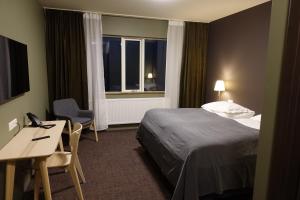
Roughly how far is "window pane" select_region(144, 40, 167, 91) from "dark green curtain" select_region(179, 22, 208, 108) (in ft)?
1.67

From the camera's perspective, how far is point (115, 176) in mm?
2852

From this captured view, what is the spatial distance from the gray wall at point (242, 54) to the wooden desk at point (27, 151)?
316cm

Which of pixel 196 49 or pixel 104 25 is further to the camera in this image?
pixel 196 49

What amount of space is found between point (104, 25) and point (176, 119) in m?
2.69

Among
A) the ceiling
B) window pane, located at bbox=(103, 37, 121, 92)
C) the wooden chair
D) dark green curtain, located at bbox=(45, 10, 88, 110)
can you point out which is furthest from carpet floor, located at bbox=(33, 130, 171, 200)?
the ceiling

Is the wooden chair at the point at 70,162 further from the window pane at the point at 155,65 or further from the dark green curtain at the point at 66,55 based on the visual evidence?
the window pane at the point at 155,65

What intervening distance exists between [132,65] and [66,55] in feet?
4.81

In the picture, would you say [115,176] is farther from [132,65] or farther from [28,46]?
[132,65]

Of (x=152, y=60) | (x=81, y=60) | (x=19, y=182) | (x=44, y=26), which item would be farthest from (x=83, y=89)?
(x=19, y=182)

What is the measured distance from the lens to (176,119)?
3.07 metres

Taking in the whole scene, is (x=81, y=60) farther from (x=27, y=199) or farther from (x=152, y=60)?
(x=27, y=199)

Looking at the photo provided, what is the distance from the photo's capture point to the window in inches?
190

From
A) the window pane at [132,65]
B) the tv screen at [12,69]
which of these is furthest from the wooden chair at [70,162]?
the window pane at [132,65]

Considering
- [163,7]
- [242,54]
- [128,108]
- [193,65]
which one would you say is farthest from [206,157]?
[193,65]
